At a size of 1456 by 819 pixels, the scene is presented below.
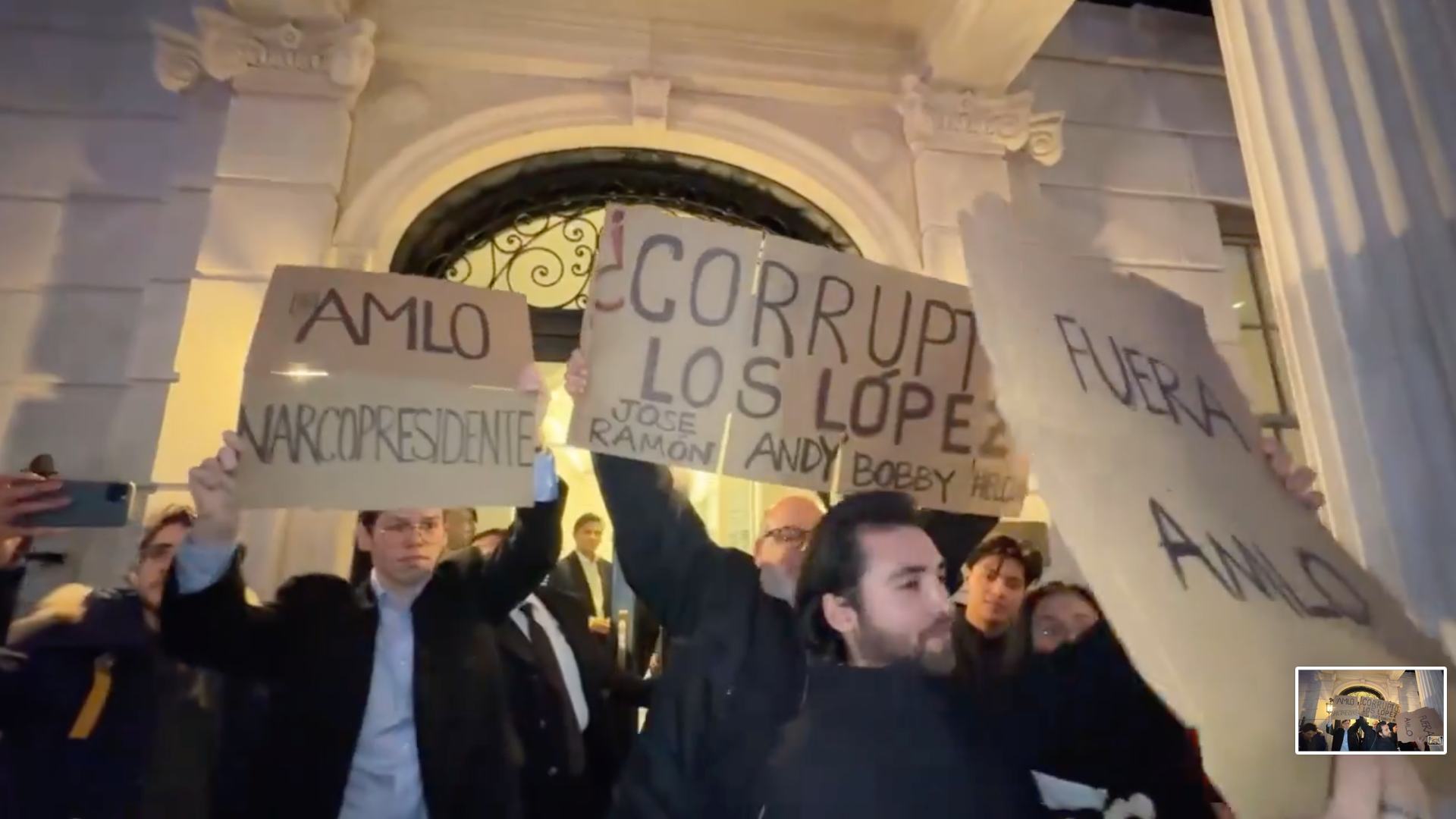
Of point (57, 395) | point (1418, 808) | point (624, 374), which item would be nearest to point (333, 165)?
point (57, 395)

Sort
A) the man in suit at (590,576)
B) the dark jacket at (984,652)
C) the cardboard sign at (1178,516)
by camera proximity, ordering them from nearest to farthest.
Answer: the cardboard sign at (1178,516)
the dark jacket at (984,652)
the man in suit at (590,576)

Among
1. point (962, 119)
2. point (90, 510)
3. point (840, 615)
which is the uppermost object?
point (962, 119)

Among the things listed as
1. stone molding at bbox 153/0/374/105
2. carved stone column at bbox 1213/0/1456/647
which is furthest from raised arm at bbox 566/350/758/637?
stone molding at bbox 153/0/374/105

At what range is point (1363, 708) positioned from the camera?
40.5 inches

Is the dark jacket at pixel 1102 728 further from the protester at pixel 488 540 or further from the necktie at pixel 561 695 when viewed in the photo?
the protester at pixel 488 540

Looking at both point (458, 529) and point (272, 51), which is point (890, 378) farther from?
point (272, 51)

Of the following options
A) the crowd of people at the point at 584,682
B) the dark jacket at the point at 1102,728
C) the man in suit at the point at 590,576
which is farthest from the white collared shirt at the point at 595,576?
the dark jacket at the point at 1102,728

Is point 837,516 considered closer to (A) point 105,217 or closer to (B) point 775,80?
(B) point 775,80

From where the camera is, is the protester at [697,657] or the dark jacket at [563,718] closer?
the protester at [697,657]

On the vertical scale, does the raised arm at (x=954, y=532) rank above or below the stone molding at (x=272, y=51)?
below

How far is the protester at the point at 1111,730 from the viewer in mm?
1579

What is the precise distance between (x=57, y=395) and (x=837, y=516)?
9.23ft

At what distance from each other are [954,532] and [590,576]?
97.9 inches

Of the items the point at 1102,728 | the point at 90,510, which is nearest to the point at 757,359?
the point at 1102,728
